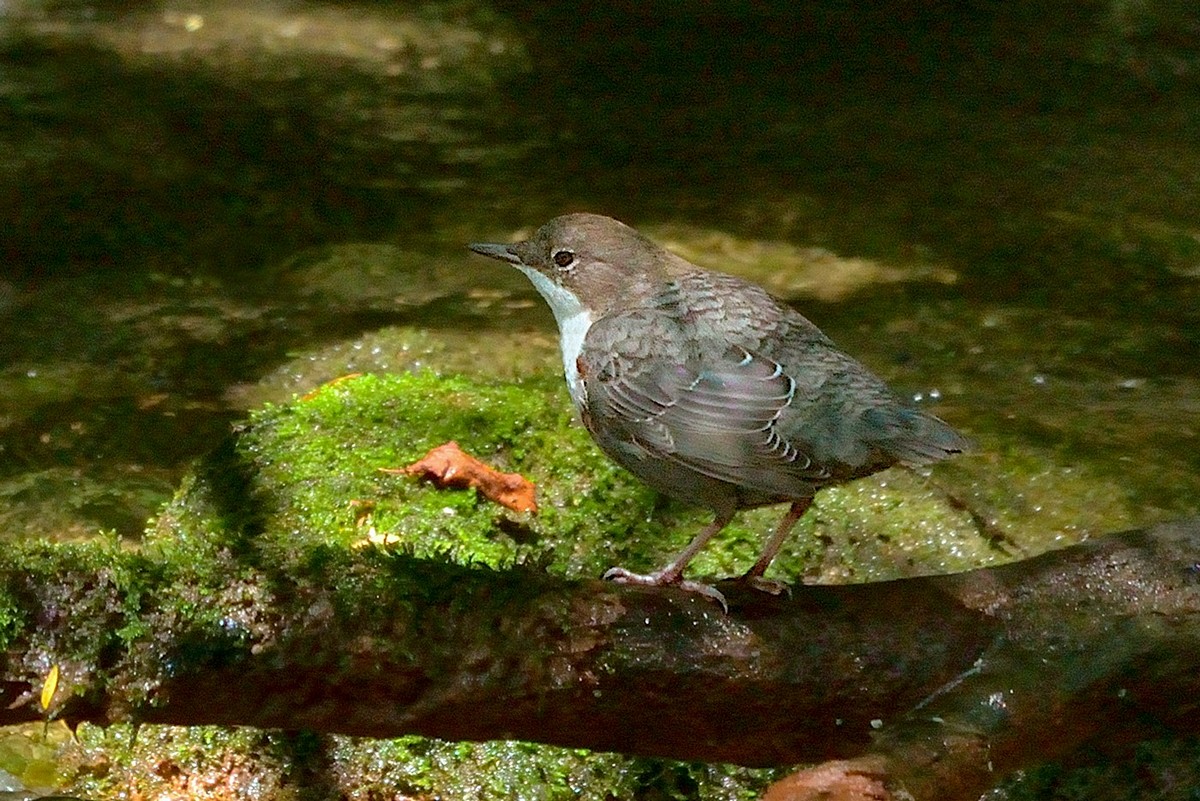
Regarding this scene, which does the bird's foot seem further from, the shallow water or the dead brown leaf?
the shallow water

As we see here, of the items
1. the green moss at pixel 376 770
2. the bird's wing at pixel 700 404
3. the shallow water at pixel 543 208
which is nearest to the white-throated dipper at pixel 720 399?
the bird's wing at pixel 700 404

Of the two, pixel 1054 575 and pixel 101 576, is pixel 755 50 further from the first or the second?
pixel 101 576

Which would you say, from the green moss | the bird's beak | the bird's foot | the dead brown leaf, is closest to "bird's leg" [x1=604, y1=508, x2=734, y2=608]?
the bird's foot

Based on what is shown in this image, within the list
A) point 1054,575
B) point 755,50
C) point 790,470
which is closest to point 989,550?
point 1054,575

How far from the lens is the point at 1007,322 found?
7285 mm

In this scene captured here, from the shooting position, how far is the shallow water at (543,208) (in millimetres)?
6359

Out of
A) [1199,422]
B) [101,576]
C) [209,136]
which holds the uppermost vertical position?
[101,576]

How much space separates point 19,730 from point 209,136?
6.57m

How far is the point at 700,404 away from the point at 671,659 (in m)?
0.84

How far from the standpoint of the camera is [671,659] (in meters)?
3.56

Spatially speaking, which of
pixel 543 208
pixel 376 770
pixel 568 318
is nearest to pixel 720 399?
pixel 568 318

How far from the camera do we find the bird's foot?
375 cm

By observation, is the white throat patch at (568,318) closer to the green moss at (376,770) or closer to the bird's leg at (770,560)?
the bird's leg at (770,560)

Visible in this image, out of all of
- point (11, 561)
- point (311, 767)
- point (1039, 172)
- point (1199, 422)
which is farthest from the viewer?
point (1039, 172)
